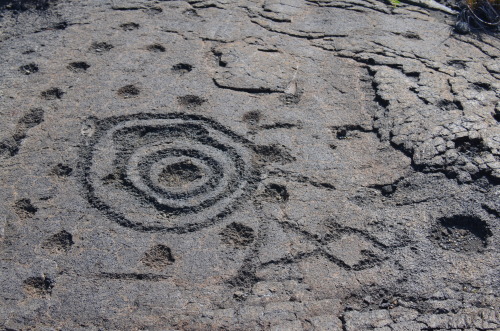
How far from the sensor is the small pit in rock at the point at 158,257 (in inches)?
115

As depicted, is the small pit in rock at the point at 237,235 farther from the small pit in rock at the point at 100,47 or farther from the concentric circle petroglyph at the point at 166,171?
the small pit in rock at the point at 100,47

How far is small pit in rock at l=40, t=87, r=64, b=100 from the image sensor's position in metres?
3.92

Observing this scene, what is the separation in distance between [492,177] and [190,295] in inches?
66.0

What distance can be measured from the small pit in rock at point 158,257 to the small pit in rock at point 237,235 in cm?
27

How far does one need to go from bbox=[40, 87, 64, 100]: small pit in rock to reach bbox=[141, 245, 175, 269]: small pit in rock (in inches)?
56.4

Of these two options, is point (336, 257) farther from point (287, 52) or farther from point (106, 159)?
point (287, 52)

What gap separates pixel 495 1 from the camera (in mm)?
4988

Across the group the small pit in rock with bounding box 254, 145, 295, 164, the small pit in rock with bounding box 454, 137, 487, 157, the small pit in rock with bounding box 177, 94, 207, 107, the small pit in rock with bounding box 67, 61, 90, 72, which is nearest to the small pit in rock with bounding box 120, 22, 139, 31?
the small pit in rock with bounding box 67, 61, 90, 72

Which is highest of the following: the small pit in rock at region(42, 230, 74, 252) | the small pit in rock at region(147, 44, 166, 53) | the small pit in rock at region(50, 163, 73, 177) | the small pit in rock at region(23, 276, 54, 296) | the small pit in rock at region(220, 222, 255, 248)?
the small pit in rock at region(147, 44, 166, 53)

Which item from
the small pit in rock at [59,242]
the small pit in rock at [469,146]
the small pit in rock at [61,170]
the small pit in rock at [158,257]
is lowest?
the small pit in rock at [59,242]

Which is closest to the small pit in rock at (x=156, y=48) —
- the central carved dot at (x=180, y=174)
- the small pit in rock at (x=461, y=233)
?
the central carved dot at (x=180, y=174)

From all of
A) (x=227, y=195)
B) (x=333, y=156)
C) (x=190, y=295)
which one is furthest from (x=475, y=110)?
(x=190, y=295)

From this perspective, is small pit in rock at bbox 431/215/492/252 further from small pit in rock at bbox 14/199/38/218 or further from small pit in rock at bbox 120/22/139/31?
small pit in rock at bbox 120/22/139/31

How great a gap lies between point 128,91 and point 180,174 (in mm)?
822
